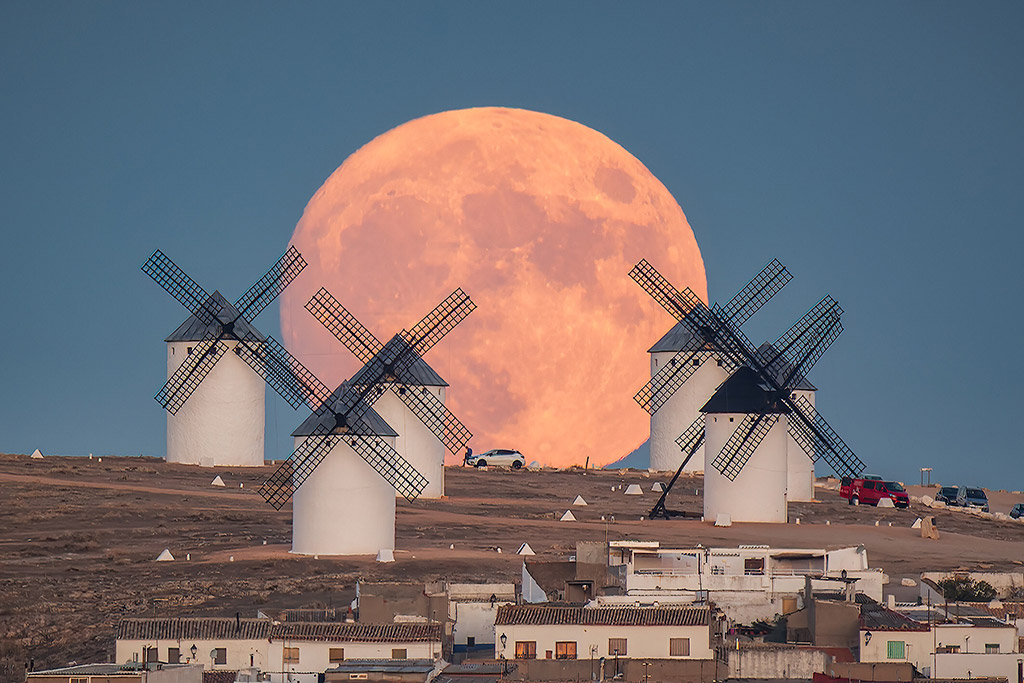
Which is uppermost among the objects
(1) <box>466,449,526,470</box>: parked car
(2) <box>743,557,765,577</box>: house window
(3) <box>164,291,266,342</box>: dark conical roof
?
(3) <box>164,291,266,342</box>: dark conical roof

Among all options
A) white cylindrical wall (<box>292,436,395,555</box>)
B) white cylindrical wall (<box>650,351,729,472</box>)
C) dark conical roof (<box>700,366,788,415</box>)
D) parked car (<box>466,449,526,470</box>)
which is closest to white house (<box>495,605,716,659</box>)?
white cylindrical wall (<box>292,436,395,555</box>)

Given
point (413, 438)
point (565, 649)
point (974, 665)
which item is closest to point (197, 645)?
point (565, 649)

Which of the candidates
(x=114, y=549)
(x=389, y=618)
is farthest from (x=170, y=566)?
(x=389, y=618)

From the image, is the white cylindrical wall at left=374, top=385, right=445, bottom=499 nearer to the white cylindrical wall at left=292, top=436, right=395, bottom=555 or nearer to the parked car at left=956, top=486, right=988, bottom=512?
the white cylindrical wall at left=292, top=436, right=395, bottom=555

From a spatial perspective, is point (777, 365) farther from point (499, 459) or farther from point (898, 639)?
point (898, 639)

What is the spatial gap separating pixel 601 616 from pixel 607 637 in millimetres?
948

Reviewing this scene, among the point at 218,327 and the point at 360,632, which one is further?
the point at 218,327

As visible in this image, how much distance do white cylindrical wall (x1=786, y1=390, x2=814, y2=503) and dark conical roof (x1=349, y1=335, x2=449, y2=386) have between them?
15.3m

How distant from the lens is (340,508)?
5838 cm

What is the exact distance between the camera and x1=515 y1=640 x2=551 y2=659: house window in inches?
1689

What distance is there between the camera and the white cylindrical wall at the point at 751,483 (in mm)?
71625

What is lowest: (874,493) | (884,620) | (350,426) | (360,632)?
(360,632)

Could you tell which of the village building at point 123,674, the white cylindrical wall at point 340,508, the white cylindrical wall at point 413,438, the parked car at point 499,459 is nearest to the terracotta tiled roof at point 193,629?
the village building at point 123,674

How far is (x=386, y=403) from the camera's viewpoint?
75.2m
